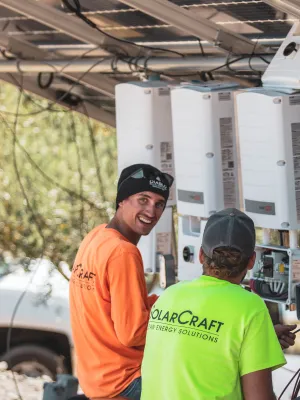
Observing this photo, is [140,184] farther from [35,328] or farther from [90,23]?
[35,328]

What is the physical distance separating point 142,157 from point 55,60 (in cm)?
159

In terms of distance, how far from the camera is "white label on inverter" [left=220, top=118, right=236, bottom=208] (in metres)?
5.35

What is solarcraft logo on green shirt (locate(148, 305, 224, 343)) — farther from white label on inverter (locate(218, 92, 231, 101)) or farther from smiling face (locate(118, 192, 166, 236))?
white label on inverter (locate(218, 92, 231, 101))

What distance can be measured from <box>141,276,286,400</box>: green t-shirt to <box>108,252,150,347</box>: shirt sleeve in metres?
0.88

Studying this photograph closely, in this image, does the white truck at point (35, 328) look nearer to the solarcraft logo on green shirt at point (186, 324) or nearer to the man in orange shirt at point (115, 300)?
the man in orange shirt at point (115, 300)

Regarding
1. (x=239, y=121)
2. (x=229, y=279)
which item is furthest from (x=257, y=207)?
(x=229, y=279)

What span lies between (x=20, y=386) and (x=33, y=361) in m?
0.40

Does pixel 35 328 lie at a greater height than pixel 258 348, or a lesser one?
lesser

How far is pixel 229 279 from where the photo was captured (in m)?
3.40

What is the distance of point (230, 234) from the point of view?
11.3 feet

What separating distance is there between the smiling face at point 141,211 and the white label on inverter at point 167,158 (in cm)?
99

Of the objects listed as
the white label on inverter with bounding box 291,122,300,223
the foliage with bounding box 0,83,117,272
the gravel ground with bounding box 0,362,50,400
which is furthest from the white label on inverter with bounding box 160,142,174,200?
the foliage with bounding box 0,83,117,272

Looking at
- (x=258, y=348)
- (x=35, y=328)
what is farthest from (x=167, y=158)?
(x=35, y=328)

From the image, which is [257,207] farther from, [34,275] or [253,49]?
[34,275]
